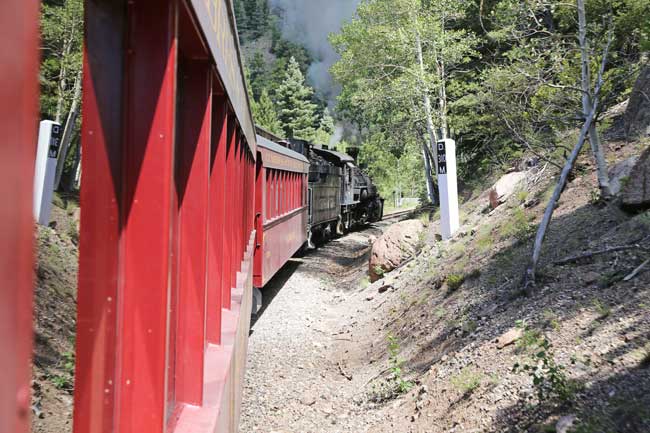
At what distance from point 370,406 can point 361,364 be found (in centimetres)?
174

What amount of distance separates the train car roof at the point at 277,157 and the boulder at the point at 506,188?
443 centimetres

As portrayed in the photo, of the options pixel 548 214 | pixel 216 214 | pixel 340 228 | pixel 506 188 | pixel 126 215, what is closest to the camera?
pixel 126 215

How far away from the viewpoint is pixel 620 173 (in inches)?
343

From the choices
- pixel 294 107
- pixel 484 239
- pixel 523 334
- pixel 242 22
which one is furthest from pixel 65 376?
pixel 242 22

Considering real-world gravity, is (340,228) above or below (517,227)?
above

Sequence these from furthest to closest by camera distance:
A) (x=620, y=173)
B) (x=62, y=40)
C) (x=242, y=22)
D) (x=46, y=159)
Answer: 1. (x=242, y=22)
2. (x=62, y=40)
3. (x=620, y=173)
4. (x=46, y=159)

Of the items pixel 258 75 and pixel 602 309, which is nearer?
pixel 602 309

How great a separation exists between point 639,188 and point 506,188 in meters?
6.11

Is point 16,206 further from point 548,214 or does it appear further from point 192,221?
point 548,214

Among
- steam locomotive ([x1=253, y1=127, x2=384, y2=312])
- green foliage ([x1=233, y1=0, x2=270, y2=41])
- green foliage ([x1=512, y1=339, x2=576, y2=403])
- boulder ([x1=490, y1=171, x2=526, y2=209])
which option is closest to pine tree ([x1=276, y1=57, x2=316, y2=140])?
steam locomotive ([x1=253, y1=127, x2=384, y2=312])

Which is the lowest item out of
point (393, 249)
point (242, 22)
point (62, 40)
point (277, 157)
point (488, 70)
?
point (393, 249)

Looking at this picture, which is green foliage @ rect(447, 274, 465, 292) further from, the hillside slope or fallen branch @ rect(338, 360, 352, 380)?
fallen branch @ rect(338, 360, 352, 380)

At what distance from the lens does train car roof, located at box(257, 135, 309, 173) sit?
977 cm

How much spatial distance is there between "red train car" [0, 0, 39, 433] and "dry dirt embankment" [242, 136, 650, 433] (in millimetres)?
3889
